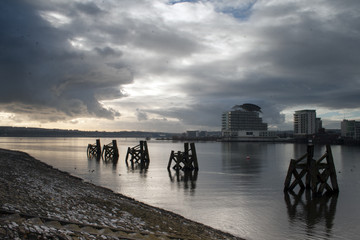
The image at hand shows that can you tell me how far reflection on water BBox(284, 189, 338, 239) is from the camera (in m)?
15.7

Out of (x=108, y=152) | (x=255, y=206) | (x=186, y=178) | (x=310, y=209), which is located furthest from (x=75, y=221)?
(x=108, y=152)

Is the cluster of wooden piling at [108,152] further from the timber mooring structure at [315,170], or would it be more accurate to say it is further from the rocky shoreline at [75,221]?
the rocky shoreline at [75,221]

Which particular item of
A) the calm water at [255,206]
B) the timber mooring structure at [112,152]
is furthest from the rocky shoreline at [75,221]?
the timber mooring structure at [112,152]

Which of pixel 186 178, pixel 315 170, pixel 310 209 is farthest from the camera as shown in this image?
pixel 186 178

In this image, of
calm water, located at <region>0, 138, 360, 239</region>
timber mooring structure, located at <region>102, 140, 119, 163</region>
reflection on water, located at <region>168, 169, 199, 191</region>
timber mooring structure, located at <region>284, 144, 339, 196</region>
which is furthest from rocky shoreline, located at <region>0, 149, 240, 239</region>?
timber mooring structure, located at <region>102, 140, 119, 163</region>

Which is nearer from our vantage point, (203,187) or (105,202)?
(105,202)

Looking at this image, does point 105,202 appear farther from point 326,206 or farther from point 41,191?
point 326,206

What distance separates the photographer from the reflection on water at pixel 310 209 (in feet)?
51.6

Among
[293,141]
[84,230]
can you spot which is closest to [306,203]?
[84,230]

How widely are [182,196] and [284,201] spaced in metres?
7.10

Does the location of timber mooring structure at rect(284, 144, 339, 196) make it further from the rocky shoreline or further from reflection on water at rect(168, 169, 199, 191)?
the rocky shoreline

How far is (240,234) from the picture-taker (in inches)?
543

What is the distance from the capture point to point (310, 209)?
1850 centimetres

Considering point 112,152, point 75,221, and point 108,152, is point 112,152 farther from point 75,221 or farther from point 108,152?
point 75,221
